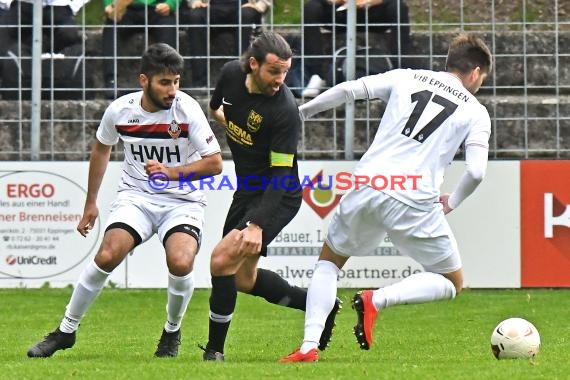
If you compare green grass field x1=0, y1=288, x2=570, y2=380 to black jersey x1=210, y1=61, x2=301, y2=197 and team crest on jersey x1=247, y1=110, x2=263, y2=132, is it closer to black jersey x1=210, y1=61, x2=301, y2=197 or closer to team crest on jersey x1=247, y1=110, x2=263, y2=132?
black jersey x1=210, y1=61, x2=301, y2=197

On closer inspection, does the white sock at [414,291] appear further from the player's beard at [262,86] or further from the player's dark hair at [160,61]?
the player's dark hair at [160,61]

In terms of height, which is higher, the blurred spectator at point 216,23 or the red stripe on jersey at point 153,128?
the blurred spectator at point 216,23

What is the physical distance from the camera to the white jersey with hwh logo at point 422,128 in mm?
8055

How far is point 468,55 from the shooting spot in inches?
323

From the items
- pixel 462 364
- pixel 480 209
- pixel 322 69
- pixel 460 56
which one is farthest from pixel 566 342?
pixel 322 69

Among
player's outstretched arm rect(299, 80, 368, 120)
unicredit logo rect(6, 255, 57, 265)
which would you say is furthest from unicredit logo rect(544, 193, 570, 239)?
player's outstretched arm rect(299, 80, 368, 120)

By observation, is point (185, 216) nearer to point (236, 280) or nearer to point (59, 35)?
point (236, 280)

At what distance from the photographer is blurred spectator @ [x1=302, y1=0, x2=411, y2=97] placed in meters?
14.0

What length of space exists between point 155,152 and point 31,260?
5.34m

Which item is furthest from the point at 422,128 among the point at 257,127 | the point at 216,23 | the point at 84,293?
the point at 216,23

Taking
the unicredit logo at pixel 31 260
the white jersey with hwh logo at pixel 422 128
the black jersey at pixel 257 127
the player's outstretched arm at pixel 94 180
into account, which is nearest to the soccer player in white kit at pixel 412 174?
the white jersey with hwh logo at pixel 422 128

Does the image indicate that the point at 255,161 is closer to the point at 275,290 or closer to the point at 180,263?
the point at 180,263

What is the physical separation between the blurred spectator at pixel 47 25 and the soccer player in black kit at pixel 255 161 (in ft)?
18.3

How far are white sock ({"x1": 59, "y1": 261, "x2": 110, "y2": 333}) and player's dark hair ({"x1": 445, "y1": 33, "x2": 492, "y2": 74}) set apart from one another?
2.52 meters
